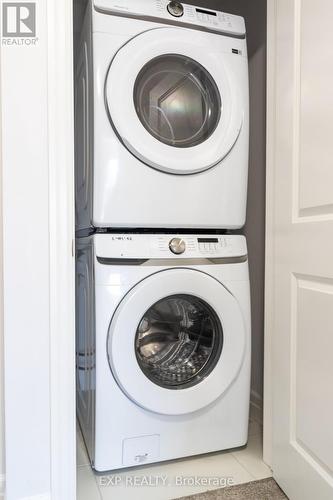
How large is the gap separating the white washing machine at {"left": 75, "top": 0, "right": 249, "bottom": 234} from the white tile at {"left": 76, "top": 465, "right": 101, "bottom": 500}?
87cm

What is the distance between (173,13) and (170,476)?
5.40 ft

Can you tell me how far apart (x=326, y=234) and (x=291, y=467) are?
74 cm

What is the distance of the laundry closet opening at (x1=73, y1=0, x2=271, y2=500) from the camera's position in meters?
1.20

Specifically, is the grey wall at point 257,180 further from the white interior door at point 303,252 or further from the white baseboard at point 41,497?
the white baseboard at point 41,497

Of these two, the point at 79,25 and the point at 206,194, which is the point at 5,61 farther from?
the point at 79,25

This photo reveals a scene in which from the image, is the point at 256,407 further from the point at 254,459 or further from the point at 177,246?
the point at 177,246

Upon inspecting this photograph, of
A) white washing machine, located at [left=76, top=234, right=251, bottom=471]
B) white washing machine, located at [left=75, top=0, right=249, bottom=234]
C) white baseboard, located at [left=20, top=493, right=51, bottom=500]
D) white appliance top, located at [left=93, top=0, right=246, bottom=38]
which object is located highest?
white appliance top, located at [left=93, top=0, right=246, bottom=38]

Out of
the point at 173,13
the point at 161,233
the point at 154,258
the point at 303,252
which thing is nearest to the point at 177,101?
the point at 173,13

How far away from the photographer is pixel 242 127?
1357mm

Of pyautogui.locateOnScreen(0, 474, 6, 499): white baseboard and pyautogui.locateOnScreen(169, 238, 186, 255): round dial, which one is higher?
pyautogui.locateOnScreen(169, 238, 186, 255): round dial

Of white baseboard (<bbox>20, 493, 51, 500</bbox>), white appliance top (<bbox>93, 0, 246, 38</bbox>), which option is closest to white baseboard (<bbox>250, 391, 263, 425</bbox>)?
white baseboard (<bbox>20, 493, 51, 500</bbox>)

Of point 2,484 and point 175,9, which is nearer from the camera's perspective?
point 2,484

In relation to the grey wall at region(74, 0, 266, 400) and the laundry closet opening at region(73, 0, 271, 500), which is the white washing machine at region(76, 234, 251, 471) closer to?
the laundry closet opening at region(73, 0, 271, 500)

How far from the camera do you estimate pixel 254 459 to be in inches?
53.1
